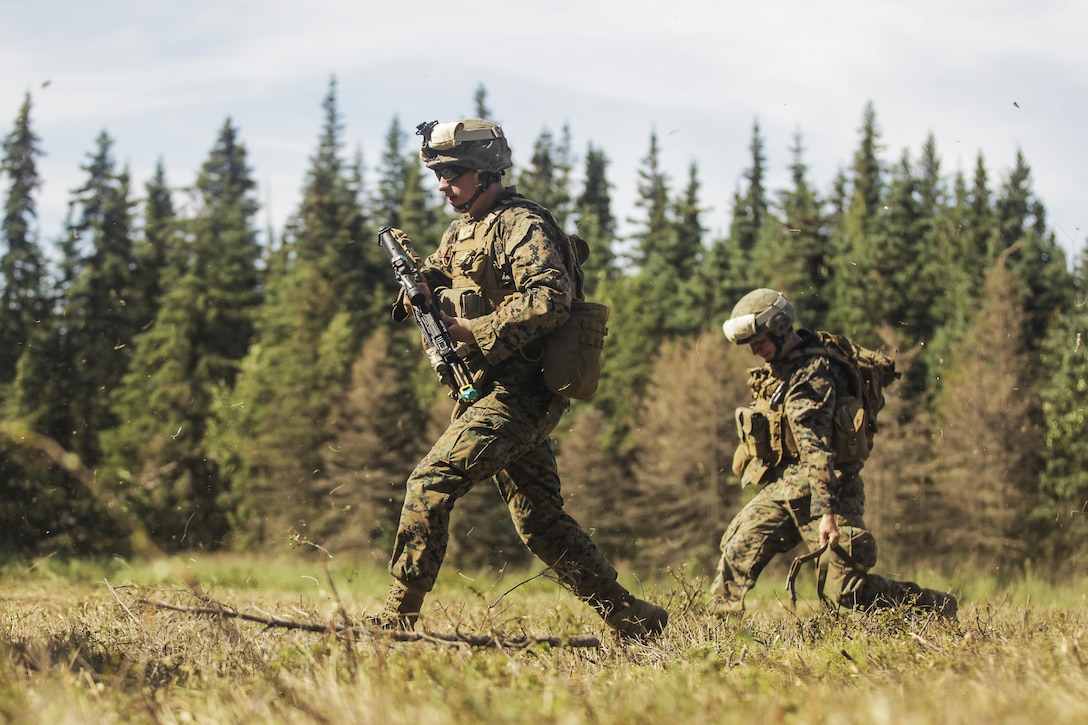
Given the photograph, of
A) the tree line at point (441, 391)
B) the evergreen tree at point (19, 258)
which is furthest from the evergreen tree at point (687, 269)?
the evergreen tree at point (19, 258)

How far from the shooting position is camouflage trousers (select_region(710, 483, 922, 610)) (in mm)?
6793

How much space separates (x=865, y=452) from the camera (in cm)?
704

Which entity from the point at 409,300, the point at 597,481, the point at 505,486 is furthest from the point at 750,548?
the point at 597,481

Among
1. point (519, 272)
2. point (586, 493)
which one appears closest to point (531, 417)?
point (519, 272)

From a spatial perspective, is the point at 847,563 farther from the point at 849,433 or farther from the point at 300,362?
the point at 300,362

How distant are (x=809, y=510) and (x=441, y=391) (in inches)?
1867

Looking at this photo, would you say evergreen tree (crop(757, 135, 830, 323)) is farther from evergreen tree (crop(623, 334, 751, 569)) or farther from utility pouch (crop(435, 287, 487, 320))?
utility pouch (crop(435, 287, 487, 320))

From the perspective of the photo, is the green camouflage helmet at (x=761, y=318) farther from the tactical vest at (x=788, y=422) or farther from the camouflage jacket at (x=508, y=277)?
the camouflage jacket at (x=508, y=277)

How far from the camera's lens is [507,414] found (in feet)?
17.6

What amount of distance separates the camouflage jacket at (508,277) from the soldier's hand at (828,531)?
2.11m

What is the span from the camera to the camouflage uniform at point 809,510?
266 inches

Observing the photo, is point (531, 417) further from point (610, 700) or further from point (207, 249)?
point (207, 249)

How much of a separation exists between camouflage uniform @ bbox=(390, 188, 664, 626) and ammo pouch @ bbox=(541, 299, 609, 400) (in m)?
0.11

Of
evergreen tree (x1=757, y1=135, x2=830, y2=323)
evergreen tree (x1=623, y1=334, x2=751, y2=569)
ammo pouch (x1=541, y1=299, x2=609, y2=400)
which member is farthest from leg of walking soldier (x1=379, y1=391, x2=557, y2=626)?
evergreen tree (x1=757, y1=135, x2=830, y2=323)
